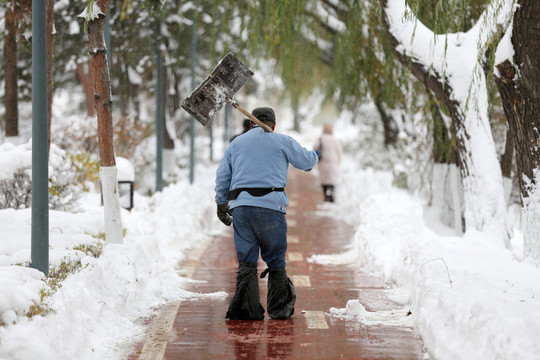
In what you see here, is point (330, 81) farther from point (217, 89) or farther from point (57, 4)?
point (217, 89)

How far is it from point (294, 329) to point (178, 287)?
2201 millimetres

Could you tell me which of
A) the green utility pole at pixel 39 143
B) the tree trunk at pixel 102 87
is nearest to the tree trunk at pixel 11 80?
the tree trunk at pixel 102 87

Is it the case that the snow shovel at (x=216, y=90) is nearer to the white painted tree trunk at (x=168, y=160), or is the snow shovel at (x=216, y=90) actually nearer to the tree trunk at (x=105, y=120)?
the tree trunk at (x=105, y=120)

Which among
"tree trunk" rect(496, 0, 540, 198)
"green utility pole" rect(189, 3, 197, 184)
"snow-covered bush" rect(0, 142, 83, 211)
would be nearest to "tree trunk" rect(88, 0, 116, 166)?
"snow-covered bush" rect(0, 142, 83, 211)

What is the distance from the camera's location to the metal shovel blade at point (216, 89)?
750cm

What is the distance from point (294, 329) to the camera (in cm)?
687

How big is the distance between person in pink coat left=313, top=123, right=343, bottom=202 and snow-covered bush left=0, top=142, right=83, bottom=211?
929cm

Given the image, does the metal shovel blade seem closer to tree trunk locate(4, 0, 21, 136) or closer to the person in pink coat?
tree trunk locate(4, 0, 21, 136)

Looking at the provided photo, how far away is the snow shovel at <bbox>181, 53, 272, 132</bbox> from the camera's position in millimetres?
7504

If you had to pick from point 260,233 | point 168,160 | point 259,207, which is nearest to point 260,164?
point 259,207

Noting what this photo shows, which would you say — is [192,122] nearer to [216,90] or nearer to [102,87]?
[102,87]

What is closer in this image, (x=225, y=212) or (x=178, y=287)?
(x=225, y=212)

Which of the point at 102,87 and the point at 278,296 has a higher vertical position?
the point at 102,87

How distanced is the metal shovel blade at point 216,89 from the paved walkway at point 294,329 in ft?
5.85
